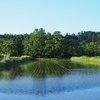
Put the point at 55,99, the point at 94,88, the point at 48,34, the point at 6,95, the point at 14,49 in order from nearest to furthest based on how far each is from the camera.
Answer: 1. the point at 55,99
2. the point at 6,95
3. the point at 94,88
4. the point at 14,49
5. the point at 48,34

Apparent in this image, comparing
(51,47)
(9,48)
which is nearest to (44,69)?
(9,48)

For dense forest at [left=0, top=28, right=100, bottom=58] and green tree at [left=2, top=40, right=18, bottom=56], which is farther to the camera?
dense forest at [left=0, top=28, right=100, bottom=58]

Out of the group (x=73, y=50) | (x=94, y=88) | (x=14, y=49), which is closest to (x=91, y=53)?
(x=73, y=50)

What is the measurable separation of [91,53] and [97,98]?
6697cm

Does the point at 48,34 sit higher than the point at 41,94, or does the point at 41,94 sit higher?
the point at 48,34

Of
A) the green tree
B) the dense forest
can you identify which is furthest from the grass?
the dense forest

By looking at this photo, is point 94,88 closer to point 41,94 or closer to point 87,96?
point 87,96

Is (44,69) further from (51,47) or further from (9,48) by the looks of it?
(51,47)

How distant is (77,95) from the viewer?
1828 centimetres

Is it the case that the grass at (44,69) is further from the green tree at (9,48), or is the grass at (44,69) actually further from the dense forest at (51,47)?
the dense forest at (51,47)

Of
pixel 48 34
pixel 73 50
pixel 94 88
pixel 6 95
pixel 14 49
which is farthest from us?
pixel 48 34

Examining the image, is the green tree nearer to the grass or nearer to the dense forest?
the dense forest

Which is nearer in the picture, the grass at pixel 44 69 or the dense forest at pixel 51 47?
the grass at pixel 44 69

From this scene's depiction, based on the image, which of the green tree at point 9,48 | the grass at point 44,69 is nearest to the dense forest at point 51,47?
the green tree at point 9,48
